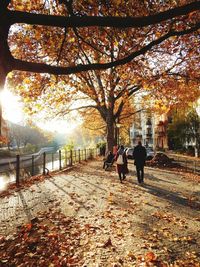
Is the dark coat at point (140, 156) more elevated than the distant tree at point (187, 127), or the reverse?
the distant tree at point (187, 127)

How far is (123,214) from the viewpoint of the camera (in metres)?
6.74

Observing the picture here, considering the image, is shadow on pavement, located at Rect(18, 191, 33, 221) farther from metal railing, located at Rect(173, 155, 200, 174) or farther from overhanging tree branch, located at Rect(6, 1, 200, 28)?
metal railing, located at Rect(173, 155, 200, 174)

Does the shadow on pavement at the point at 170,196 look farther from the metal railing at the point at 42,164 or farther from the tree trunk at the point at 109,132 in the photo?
the tree trunk at the point at 109,132

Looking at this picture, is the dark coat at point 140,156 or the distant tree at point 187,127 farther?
the distant tree at point 187,127

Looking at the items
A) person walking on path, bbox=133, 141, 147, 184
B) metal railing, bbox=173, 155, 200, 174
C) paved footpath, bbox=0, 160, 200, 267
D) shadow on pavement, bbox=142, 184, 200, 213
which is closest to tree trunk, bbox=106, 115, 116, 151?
metal railing, bbox=173, 155, 200, 174

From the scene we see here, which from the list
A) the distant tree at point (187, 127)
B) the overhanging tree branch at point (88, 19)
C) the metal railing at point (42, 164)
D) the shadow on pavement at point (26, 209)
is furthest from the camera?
the distant tree at point (187, 127)

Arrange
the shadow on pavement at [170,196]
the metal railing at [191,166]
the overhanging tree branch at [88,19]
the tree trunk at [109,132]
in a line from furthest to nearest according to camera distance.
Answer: the tree trunk at [109,132] < the metal railing at [191,166] < the shadow on pavement at [170,196] < the overhanging tree branch at [88,19]

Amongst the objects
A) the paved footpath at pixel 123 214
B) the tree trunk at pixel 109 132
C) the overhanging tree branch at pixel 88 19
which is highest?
the overhanging tree branch at pixel 88 19

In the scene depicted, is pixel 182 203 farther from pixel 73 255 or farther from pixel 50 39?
pixel 50 39

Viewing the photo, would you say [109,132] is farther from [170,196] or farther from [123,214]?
[123,214]

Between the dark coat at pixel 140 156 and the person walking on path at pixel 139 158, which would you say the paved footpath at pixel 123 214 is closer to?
the person walking on path at pixel 139 158

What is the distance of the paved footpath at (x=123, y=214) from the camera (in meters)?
4.49

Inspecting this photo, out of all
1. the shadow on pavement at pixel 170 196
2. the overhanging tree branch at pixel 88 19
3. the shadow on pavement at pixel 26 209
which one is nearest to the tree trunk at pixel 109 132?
the shadow on pavement at pixel 170 196

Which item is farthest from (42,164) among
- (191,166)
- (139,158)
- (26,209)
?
(191,166)
